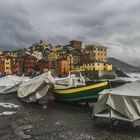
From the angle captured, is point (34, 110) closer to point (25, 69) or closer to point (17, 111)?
point (17, 111)

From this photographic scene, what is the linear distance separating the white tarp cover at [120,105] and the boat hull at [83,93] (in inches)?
265

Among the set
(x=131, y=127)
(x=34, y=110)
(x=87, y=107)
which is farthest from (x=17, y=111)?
(x=131, y=127)

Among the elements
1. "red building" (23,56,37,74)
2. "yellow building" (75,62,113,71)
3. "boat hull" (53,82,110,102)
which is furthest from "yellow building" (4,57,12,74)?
"boat hull" (53,82,110,102)

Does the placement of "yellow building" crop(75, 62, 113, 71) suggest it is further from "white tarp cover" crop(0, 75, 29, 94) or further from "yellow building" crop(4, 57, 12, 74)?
"white tarp cover" crop(0, 75, 29, 94)

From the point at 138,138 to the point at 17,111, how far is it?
11593mm

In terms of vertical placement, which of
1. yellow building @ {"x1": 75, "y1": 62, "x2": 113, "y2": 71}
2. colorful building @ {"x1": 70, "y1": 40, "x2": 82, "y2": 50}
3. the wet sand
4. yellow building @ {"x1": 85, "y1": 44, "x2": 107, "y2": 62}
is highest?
colorful building @ {"x1": 70, "y1": 40, "x2": 82, "y2": 50}

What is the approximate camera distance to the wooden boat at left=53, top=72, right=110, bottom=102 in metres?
22.5

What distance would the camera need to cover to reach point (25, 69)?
131875 millimetres

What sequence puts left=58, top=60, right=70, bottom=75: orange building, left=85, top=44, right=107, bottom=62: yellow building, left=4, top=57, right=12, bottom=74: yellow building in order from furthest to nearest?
left=85, top=44, right=107, bottom=62: yellow building, left=4, top=57, right=12, bottom=74: yellow building, left=58, top=60, right=70, bottom=75: orange building

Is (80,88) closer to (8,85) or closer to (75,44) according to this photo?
(8,85)

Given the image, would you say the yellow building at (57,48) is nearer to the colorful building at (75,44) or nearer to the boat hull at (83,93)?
the colorful building at (75,44)

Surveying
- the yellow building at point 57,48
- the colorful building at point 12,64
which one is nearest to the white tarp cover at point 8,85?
the colorful building at point 12,64

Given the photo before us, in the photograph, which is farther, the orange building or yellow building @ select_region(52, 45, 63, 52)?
yellow building @ select_region(52, 45, 63, 52)

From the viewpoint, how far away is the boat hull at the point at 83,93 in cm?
2245
